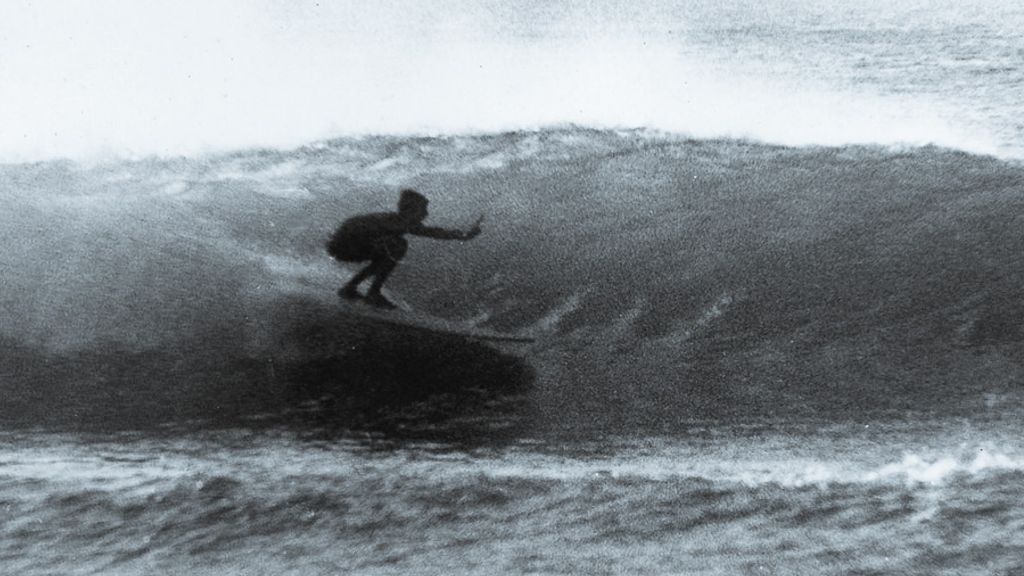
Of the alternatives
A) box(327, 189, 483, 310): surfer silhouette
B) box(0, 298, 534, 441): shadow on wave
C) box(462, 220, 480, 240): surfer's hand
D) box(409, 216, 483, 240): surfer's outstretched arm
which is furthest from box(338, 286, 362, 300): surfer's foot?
box(462, 220, 480, 240): surfer's hand

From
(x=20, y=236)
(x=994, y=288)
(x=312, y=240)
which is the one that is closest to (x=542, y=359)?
(x=312, y=240)

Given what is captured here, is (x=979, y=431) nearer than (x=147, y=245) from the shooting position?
Yes

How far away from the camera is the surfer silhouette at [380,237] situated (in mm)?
3186

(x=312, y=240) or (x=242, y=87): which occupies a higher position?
(x=242, y=87)

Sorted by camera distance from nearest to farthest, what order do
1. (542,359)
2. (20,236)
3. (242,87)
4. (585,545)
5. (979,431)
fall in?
(585,545), (979,431), (542,359), (20,236), (242,87)

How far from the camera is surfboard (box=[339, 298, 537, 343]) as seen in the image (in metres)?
3.05

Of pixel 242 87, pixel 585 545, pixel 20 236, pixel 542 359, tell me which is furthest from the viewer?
pixel 242 87

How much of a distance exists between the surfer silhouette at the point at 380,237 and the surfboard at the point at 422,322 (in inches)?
2.2

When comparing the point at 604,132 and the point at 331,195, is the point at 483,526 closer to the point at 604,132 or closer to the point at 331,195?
the point at 331,195

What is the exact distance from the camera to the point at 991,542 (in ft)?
8.32

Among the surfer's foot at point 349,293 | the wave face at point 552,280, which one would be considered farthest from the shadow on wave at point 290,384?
the surfer's foot at point 349,293

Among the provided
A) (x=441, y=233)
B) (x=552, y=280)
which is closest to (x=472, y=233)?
(x=441, y=233)

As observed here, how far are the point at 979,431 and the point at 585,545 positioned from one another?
1388 millimetres

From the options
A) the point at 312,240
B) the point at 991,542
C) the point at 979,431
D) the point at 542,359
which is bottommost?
the point at 991,542
